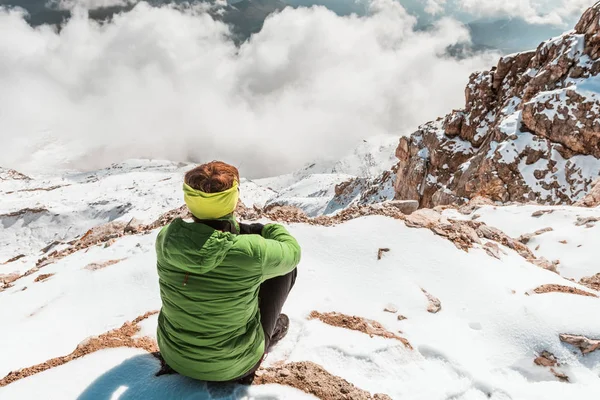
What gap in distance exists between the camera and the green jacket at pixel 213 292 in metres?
2.94

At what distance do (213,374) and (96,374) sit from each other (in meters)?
1.42

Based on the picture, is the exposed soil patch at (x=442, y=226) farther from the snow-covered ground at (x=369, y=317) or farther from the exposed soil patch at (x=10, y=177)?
the exposed soil patch at (x=10, y=177)

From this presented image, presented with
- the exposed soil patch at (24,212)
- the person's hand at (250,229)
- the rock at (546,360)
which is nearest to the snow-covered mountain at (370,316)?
the rock at (546,360)

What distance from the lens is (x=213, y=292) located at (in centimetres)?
307

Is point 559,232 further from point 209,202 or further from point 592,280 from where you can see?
point 209,202

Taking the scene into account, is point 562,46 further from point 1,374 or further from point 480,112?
point 1,374

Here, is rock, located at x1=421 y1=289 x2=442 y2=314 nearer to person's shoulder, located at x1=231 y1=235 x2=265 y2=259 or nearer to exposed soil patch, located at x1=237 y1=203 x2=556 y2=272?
exposed soil patch, located at x1=237 y1=203 x2=556 y2=272

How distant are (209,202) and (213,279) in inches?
27.2

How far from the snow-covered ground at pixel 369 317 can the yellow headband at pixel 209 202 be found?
1.91 meters

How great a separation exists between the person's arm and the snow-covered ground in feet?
4.69

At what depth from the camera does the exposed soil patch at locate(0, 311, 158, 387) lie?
13.2 feet

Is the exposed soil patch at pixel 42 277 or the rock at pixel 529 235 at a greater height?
the rock at pixel 529 235

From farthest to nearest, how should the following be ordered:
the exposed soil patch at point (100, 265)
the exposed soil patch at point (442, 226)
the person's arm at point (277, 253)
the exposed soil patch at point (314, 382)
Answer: the exposed soil patch at point (100, 265)
the exposed soil patch at point (442, 226)
the exposed soil patch at point (314, 382)
the person's arm at point (277, 253)

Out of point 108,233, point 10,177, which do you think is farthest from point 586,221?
point 10,177
